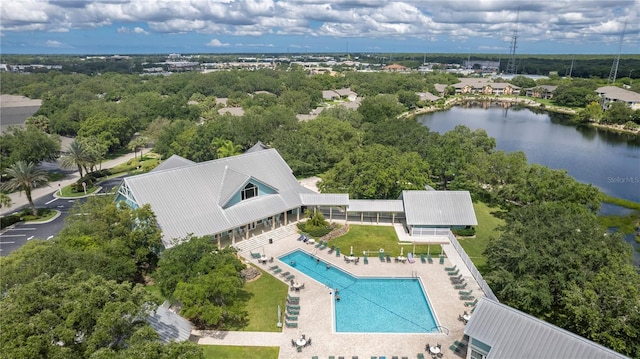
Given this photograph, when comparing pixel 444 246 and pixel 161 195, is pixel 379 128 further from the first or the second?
pixel 161 195

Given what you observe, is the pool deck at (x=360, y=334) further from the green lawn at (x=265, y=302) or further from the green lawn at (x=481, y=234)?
the green lawn at (x=481, y=234)

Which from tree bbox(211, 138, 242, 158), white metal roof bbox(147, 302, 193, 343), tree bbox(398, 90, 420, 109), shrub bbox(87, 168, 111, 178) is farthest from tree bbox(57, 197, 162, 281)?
tree bbox(398, 90, 420, 109)

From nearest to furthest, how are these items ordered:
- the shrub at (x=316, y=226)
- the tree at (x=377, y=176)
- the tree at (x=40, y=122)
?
the shrub at (x=316, y=226) → the tree at (x=377, y=176) → the tree at (x=40, y=122)

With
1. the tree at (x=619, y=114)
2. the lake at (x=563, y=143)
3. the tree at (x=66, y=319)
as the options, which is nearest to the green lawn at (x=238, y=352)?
the tree at (x=66, y=319)

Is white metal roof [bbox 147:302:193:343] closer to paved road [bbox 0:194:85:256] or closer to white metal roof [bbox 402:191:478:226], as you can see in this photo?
paved road [bbox 0:194:85:256]

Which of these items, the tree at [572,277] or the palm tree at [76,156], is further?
the palm tree at [76,156]

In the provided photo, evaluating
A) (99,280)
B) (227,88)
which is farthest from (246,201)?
(227,88)
